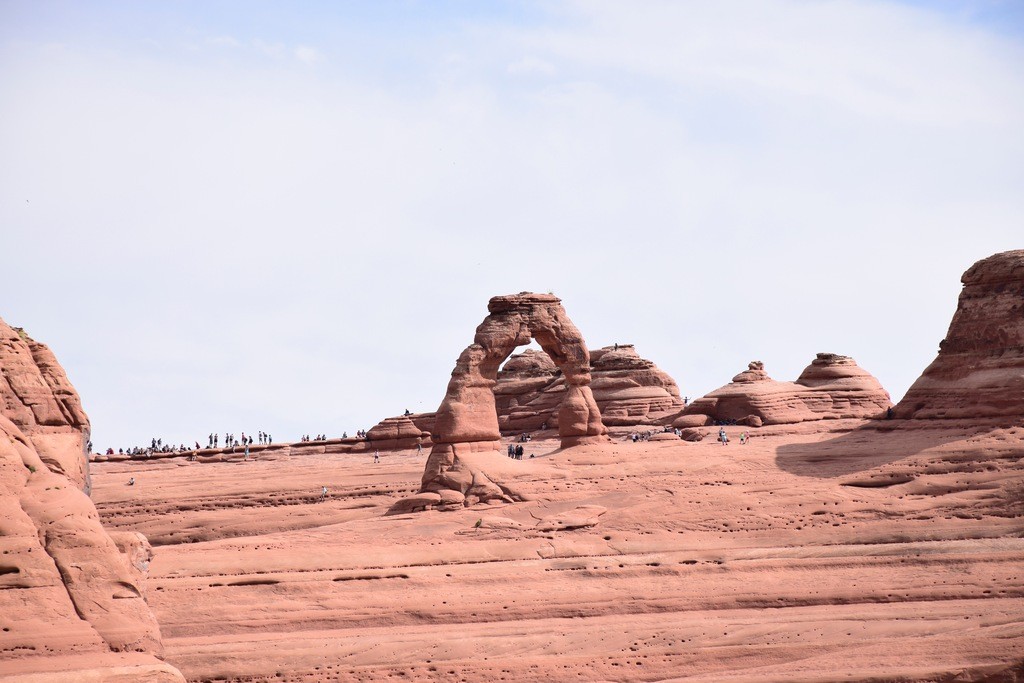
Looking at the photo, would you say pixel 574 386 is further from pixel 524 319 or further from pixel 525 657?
pixel 525 657

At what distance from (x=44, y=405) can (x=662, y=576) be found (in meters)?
12.9

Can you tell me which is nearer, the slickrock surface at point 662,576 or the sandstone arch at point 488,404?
the slickrock surface at point 662,576

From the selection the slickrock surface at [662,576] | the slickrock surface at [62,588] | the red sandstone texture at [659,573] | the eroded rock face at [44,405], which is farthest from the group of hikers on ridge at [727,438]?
the slickrock surface at [62,588]

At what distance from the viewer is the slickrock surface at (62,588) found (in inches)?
508

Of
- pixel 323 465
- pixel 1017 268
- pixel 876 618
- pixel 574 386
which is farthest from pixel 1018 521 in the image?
pixel 323 465

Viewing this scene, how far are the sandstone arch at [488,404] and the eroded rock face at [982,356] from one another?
8.22 m

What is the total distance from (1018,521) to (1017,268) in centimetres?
645

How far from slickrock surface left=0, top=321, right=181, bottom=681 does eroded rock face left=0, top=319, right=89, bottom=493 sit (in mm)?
2772

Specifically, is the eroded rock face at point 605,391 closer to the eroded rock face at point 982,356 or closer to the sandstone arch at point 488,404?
the sandstone arch at point 488,404

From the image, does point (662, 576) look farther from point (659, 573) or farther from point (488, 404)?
point (488, 404)

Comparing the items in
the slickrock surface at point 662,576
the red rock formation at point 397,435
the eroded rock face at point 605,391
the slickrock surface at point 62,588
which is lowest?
the slickrock surface at point 662,576

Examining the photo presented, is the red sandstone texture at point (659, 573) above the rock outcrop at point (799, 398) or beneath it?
beneath

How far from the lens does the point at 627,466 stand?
3156cm

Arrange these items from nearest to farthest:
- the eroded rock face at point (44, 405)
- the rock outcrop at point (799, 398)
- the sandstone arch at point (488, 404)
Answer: the eroded rock face at point (44, 405) → the sandstone arch at point (488, 404) → the rock outcrop at point (799, 398)
